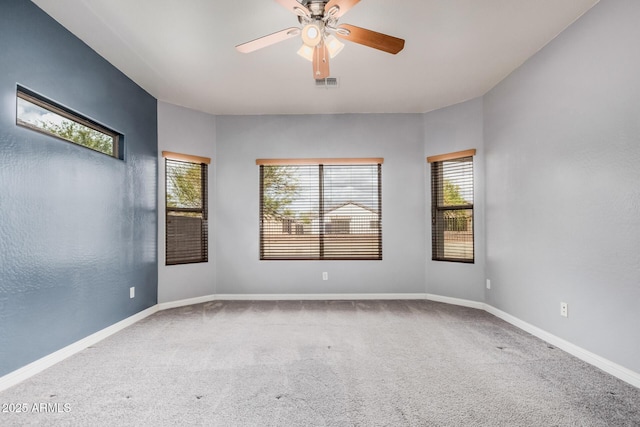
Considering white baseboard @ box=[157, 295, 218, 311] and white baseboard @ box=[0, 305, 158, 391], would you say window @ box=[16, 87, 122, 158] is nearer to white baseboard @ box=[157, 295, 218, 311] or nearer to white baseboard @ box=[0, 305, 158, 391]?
white baseboard @ box=[0, 305, 158, 391]

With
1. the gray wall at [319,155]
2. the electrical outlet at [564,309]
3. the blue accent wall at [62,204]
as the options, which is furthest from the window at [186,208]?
the electrical outlet at [564,309]

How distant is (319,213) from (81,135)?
301 cm

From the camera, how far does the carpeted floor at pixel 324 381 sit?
1.97m

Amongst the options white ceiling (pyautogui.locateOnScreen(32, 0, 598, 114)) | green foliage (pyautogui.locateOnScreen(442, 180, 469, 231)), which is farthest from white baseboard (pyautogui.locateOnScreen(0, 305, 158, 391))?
green foliage (pyautogui.locateOnScreen(442, 180, 469, 231))

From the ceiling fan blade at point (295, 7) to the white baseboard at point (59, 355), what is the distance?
3062 millimetres

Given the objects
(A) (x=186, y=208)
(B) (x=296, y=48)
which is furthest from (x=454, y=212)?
(A) (x=186, y=208)

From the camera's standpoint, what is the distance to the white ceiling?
8.68ft

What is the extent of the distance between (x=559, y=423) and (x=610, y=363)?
1024 mm

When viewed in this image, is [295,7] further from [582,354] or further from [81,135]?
[582,354]

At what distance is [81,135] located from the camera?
3.21m

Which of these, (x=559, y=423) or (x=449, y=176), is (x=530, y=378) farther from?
(x=449, y=176)

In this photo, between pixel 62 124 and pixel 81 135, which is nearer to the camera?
pixel 62 124

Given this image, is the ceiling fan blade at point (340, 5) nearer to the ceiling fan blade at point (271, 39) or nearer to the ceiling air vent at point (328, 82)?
the ceiling fan blade at point (271, 39)

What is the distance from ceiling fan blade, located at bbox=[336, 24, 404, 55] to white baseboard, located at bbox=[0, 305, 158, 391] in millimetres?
3268
